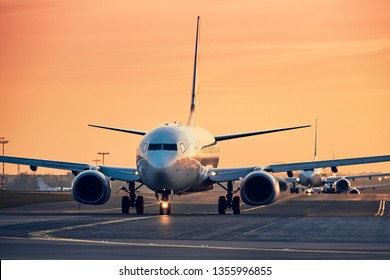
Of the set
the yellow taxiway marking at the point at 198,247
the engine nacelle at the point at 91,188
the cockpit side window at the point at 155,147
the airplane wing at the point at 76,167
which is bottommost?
the yellow taxiway marking at the point at 198,247

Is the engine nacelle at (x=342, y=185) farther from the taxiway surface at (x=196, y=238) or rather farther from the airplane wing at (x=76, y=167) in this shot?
the taxiway surface at (x=196, y=238)

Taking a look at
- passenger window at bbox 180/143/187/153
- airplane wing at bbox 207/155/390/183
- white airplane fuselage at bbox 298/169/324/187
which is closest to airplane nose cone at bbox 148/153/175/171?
passenger window at bbox 180/143/187/153

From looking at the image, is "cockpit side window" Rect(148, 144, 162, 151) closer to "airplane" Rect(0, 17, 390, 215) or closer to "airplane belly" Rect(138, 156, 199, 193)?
"airplane" Rect(0, 17, 390, 215)

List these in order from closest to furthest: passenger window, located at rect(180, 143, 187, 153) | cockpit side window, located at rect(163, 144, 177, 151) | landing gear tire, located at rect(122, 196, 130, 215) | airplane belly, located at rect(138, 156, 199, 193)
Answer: airplane belly, located at rect(138, 156, 199, 193) → cockpit side window, located at rect(163, 144, 177, 151) → passenger window, located at rect(180, 143, 187, 153) → landing gear tire, located at rect(122, 196, 130, 215)

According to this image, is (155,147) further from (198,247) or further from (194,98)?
(198,247)

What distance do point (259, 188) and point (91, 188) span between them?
9.17 m

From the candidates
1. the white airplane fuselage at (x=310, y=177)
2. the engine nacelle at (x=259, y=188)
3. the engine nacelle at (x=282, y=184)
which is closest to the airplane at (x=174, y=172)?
→ the engine nacelle at (x=259, y=188)

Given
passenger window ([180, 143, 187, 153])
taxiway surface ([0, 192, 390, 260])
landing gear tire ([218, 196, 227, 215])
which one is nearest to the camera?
taxiway surface ([0, 192, 390, 260])

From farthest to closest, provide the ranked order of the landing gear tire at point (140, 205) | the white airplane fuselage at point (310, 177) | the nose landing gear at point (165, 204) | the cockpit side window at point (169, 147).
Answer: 1. the white airplane fuselage at point (310, 177)
2. the landing gear tire at point (140, 205)
3. the nose landing gear at point (165, 204)
4. the cockpit side window at point (169, 147)

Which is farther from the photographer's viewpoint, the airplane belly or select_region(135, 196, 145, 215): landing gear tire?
select_region(135, 196, 145, 215): landing gear tire

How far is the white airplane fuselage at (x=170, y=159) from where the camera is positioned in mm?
58156

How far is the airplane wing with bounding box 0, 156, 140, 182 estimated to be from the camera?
64.1 metres

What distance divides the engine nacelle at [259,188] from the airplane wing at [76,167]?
6831mm

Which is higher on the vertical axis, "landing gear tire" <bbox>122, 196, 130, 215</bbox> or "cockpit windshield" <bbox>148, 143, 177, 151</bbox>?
"cockpit windshield" <bbox>148, 143, 177, 151</bbox>
